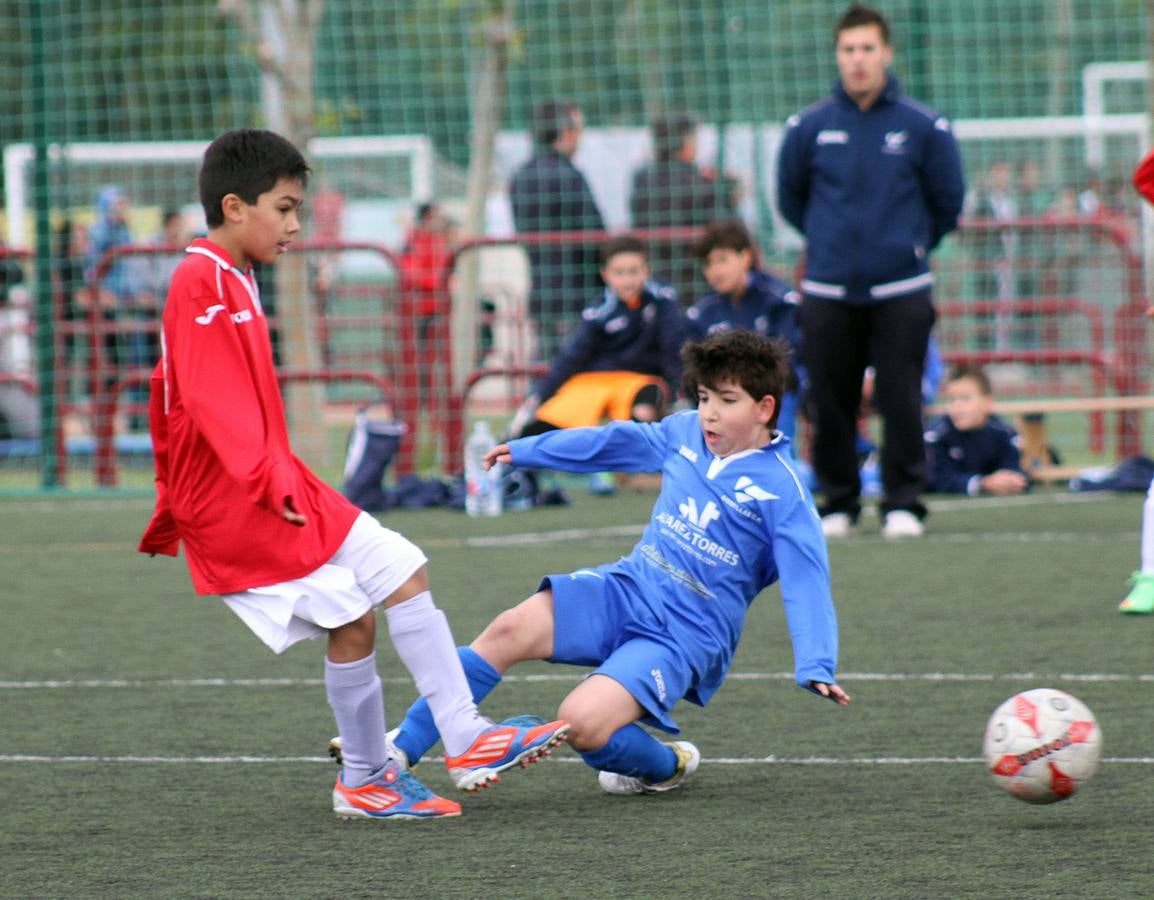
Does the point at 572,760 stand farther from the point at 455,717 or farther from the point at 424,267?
the point at 424,267

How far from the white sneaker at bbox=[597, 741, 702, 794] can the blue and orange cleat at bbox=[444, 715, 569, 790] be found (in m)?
0.39

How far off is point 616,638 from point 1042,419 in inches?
313

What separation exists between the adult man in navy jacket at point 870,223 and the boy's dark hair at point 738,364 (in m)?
4.30

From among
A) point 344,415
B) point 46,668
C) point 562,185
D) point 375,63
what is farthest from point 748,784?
point 375,63

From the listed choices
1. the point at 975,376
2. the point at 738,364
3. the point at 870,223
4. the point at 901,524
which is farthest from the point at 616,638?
the point at 975,376

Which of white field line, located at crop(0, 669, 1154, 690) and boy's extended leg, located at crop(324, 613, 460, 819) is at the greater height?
boy's extended leg, located at crop(324, 613, 460, 819)

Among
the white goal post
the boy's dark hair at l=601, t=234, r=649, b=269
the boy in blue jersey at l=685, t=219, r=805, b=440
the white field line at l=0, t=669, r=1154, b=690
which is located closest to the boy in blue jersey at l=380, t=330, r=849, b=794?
the white field line at l=0, t=669, r=1154, b=690

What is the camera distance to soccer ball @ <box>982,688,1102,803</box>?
161 inches

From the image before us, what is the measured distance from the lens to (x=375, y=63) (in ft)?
59.0

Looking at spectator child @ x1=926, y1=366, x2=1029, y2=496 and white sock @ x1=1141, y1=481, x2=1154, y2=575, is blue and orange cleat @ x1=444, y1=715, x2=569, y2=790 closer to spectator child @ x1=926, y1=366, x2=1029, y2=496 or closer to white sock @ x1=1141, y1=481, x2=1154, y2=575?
white sock @ x1=1141, y1=481, x2=1154, y2=575

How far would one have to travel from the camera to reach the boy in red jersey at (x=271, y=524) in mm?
3975

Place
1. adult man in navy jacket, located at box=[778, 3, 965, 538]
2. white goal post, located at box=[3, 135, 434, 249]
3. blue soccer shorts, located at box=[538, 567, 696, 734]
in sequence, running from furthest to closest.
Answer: white goal post, located at box=[3, 135, 434, 249] < adult man in navy jacket, located at box=[778, 3, 965, 538] < blue soccer shorts, located at box=[538, 567, 696, 734]

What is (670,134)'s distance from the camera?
13.0 metres

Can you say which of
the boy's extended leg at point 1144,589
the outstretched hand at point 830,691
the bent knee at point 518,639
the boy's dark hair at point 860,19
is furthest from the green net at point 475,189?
the outstretched hand at point 830,691
